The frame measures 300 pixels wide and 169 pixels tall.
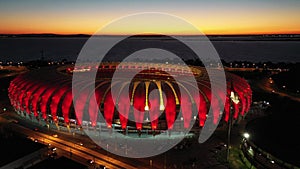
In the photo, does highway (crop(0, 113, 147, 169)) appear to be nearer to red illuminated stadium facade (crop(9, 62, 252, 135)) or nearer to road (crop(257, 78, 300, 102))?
red illuminated stadium facade (crop(9, 62, 252, 135))

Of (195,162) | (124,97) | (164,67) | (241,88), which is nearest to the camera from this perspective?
(195,162)

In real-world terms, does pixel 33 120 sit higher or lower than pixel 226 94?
lower

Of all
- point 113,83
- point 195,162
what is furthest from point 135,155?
point 113,83

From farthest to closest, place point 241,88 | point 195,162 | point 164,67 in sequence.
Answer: point 164,67 < point 241,88 < point 195,162

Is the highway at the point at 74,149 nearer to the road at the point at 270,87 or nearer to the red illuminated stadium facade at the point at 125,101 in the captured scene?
the red illuminated stadium facade at the point at 125,101

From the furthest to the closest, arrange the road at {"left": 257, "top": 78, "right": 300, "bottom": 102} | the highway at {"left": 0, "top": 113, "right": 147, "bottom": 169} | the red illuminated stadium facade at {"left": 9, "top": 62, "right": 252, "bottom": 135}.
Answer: the road at {"left": 257, "top": 78, "right": 300, "bottom": 102}, the red illuminated stadium facade at {"left": 9, "top": 62, "right": 252, "bottom": 135}, the highway at {"left": 0, "top": 113, "right": 147, "bottom": 169}

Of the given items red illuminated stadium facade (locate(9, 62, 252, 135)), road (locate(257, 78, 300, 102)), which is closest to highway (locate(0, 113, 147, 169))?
red illuminated stadium facade (locate(9, 62, 252, 135))

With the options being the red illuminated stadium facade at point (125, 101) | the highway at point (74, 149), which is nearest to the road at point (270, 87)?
the red illuminated stadium facade at point (125, 101)

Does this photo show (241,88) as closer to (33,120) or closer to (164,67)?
(164,67)
